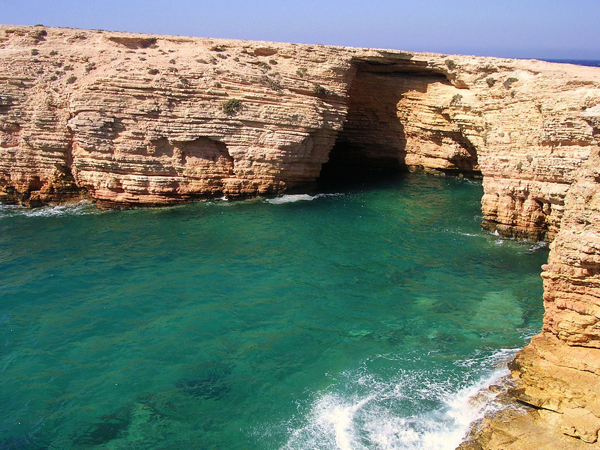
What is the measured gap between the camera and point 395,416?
1222 centimetres

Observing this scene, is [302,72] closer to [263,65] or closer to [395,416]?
[263,65]

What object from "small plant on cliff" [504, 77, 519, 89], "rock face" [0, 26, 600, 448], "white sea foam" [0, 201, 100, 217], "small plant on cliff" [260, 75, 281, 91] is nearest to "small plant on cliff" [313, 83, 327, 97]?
"rock face" [0, 26, 600, 448]

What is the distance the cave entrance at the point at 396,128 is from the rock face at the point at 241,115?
0.11 meters

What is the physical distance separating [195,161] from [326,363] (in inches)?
668

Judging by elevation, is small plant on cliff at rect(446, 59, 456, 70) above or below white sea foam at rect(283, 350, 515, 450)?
above

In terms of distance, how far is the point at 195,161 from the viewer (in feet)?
92.4

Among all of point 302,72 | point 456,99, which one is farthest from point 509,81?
point 302,72

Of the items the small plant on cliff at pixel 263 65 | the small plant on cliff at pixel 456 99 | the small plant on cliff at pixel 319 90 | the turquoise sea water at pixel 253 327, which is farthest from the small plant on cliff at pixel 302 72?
the small plant on cliff at pixel 456 99

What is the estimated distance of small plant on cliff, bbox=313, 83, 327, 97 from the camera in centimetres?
2944

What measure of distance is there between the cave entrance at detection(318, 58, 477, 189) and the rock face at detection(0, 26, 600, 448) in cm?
11

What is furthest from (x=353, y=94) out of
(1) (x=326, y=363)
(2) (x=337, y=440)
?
(2) (x=337, y=440)

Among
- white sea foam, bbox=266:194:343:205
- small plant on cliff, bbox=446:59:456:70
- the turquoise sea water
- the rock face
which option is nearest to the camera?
the turquoise sea water

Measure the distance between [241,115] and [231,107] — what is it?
683 mm

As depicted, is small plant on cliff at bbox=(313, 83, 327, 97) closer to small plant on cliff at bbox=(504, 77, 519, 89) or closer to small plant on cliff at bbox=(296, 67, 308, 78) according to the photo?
small plant on cliff at bbox=(296, 67, 308, 78)
